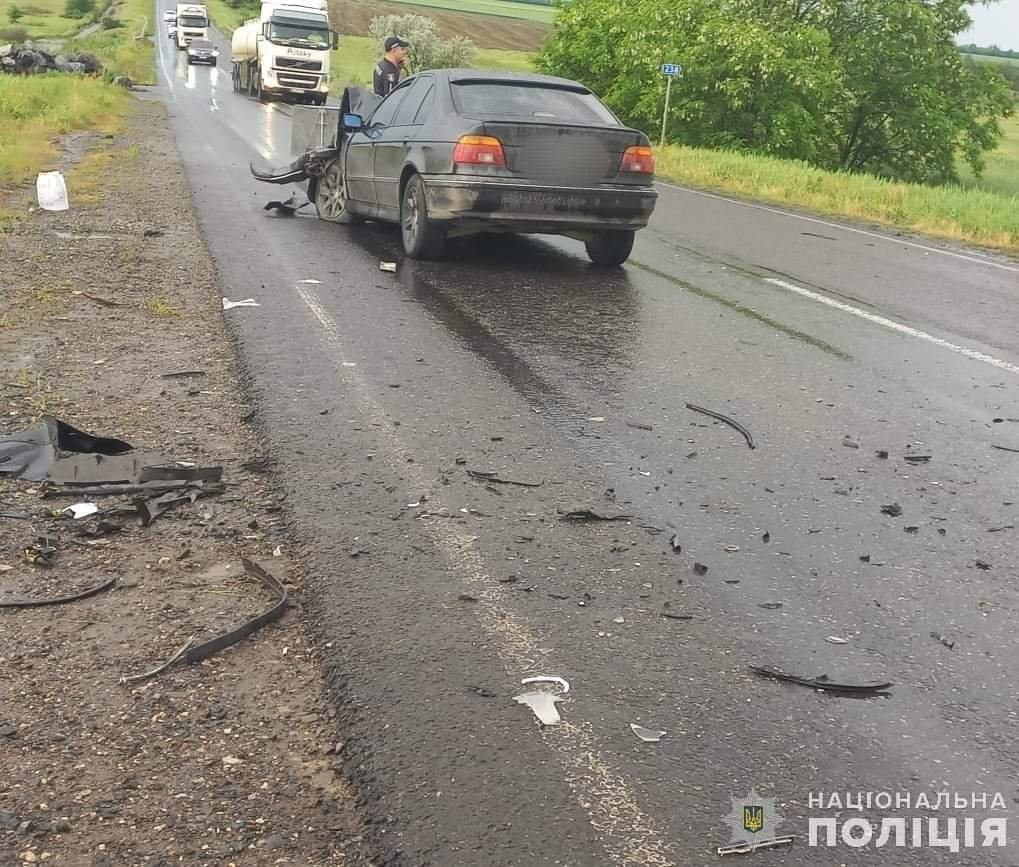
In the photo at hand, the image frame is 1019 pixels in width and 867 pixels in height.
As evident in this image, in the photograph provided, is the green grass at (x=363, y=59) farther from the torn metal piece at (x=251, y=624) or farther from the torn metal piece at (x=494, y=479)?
the torn metal piece at (x=251, y=624)

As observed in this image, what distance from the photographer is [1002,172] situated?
179ft

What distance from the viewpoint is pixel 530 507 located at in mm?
4328

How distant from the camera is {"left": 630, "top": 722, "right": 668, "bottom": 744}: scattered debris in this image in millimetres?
2812

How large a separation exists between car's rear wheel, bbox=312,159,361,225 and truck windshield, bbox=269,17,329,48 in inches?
1174

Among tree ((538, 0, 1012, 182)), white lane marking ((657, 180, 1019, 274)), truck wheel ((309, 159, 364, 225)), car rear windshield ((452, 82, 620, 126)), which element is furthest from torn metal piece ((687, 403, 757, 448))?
tree ((538, 0, 1012, 182))

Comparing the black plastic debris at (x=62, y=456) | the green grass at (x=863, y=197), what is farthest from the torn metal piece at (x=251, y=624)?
the green grass at (x=863, y=197)

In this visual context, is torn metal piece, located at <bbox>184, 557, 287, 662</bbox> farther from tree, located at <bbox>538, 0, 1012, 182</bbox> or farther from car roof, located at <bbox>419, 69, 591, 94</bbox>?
tree, located at <bbox>538, 0, 1012, 182</bbox>

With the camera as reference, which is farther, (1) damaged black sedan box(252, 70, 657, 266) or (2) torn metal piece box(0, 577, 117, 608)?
(1) damaged black sedan box(252, 70, 657, 266)

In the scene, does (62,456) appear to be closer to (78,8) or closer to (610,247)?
(610,247)

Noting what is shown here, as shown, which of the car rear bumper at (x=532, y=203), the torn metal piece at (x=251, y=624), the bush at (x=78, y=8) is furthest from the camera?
the bush at (x=78, y=8)

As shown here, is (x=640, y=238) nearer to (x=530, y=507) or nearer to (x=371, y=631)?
(x=530, y=507)

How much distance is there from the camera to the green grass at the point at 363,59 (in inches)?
2720

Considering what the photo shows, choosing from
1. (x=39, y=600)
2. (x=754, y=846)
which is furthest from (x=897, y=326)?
(x=39, y=600)

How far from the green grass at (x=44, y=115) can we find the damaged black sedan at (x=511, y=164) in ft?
23.4
